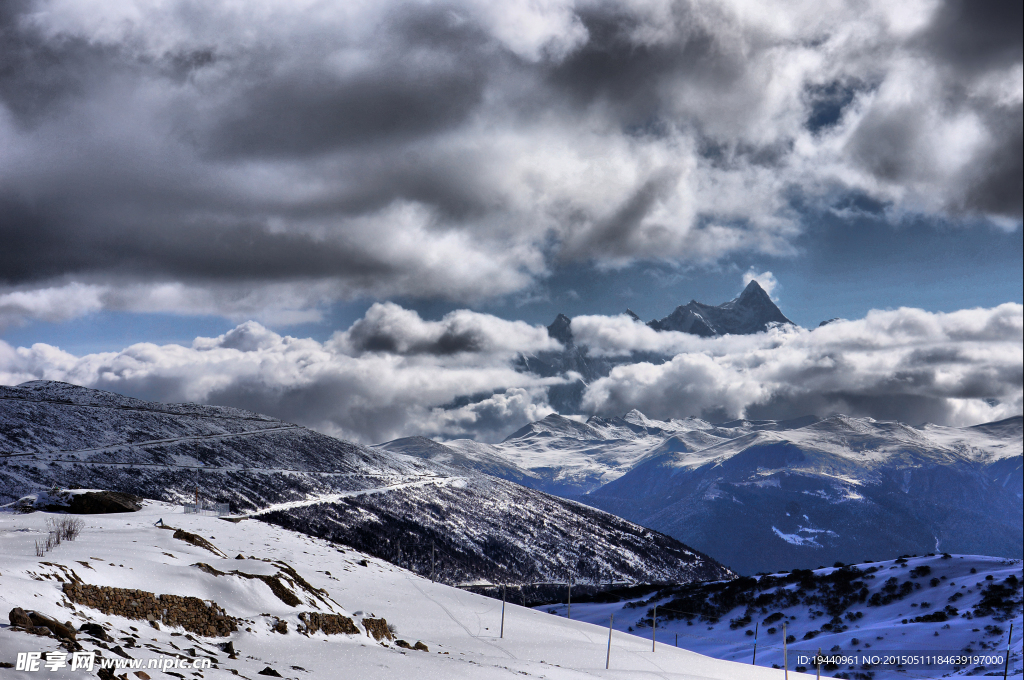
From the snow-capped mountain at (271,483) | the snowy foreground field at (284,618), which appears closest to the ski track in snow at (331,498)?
the snow-capped mountain at (271,483)

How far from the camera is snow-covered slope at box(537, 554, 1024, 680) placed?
207 ft

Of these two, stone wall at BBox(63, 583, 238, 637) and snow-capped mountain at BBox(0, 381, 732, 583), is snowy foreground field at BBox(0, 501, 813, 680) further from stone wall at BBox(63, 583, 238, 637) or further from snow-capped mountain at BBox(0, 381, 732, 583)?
snow-capped mountain at BBox(0, 381, 732, 583)

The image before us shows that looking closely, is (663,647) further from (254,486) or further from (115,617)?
(254,486)

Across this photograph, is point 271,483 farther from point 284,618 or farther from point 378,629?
point 284,618

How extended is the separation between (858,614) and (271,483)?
384ft

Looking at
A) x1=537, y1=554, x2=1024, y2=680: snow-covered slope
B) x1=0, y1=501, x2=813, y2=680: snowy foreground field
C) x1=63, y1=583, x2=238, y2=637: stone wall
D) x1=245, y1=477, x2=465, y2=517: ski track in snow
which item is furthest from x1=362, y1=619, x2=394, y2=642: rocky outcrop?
x1=245, y1=477, x2=465, y2=517: ski track in snow

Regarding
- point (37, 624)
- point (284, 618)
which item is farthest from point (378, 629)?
point (37, 624)

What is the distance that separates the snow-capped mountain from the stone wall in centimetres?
8204

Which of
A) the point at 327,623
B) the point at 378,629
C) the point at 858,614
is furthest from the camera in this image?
the point at 858,614

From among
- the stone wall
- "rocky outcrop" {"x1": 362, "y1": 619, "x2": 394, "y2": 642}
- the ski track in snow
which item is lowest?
"rocky outcrop" {"x1": 362, "y1": 619, "x2": 394, "y2": 642}

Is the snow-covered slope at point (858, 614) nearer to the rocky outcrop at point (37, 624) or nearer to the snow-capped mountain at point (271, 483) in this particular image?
the rocky outcrop at point (37, 624)

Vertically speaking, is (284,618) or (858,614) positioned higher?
(858,614)

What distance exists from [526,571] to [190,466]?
250 ft

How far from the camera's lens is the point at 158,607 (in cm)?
2716
